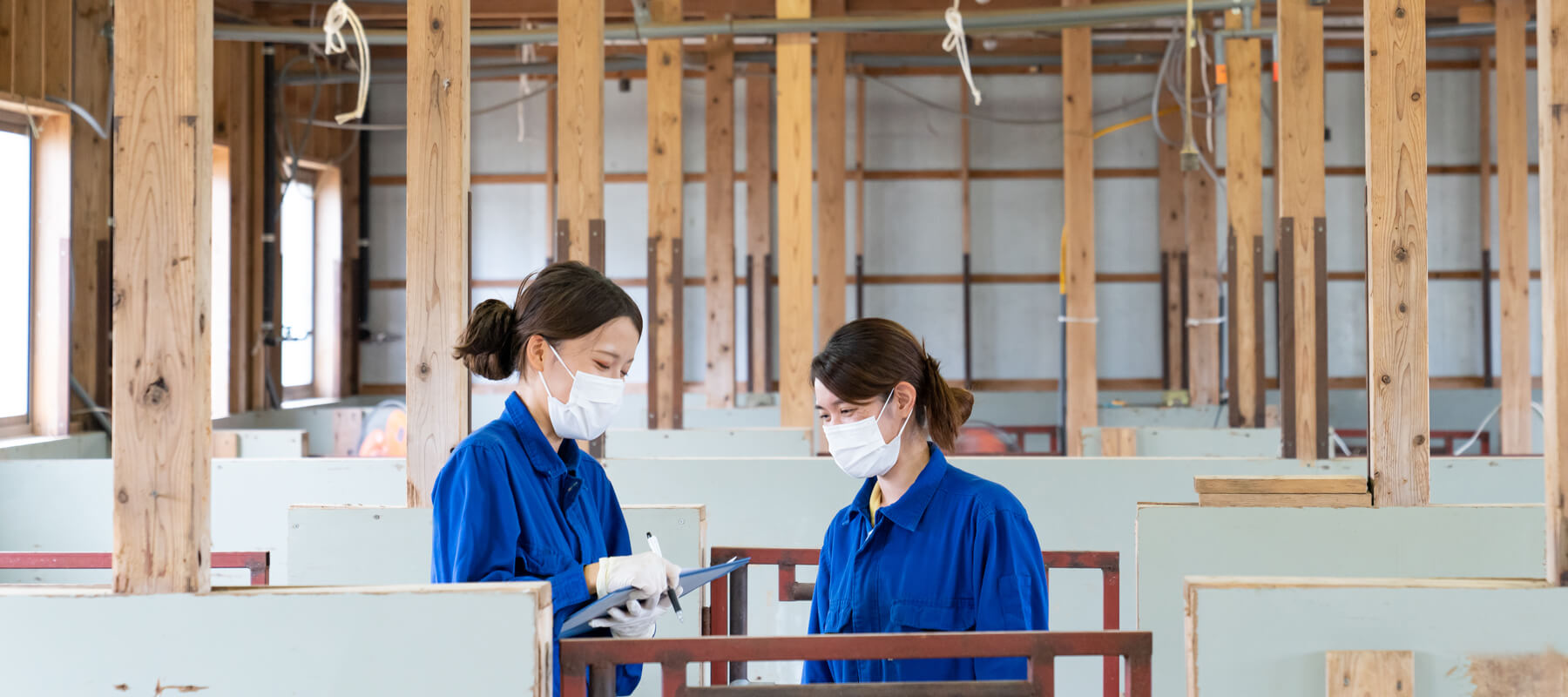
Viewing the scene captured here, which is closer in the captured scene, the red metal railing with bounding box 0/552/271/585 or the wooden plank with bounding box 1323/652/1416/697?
the wooden plank with bounding box 1323/652/1416/697

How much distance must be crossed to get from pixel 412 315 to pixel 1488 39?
827 cm

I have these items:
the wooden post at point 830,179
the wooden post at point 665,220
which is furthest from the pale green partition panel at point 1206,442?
the wooden post at point 665,220

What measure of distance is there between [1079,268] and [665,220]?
5.96 feet

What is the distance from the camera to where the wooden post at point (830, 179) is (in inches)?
231

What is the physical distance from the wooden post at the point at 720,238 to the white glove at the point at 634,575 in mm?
5728

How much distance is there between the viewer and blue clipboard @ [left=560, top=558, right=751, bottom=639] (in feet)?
5.72

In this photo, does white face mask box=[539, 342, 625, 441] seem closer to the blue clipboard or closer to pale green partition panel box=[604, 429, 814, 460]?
the blue clipboard

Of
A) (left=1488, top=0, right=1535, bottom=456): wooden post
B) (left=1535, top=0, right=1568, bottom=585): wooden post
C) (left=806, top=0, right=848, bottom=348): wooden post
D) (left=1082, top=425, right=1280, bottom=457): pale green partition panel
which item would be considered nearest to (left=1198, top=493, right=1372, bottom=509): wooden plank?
(left=1535, top=0, right=1568, bottom=585): wooden post

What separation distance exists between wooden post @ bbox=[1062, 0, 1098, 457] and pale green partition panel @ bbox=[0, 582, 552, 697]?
3.84 m

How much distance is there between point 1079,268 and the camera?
5.30 meters

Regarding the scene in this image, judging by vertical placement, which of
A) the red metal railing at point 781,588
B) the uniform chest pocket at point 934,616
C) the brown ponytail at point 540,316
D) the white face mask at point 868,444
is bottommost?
the red metal railing at point 781,588

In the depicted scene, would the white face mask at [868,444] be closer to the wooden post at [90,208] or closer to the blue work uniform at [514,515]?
the blue work uniform at [514,515]

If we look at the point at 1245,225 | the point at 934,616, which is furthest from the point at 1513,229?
the point at 934,616

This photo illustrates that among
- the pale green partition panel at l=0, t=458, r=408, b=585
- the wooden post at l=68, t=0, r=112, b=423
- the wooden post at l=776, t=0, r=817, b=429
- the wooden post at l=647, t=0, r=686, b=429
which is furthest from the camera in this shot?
the wooden post at l=68, t=0, r=112, b=423
